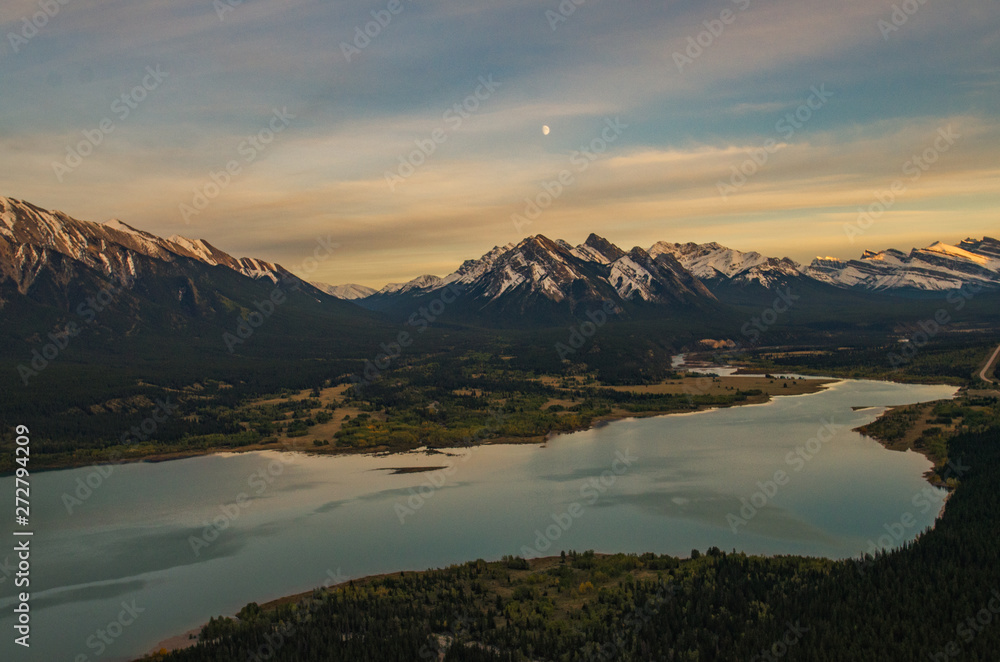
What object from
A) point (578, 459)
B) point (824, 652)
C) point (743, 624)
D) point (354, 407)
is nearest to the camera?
point (824, 652)

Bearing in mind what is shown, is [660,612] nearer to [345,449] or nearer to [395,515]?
[395,515]

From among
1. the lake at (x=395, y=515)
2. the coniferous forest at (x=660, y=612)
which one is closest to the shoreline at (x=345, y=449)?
the lake at (x=395, y=515)

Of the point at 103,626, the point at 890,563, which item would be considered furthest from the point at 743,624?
the point at 103,626

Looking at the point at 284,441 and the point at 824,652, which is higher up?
the point at 284,441

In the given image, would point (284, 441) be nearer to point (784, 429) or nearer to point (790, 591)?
point (784, 429)

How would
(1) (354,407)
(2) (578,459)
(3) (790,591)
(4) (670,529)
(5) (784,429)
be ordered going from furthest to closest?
(1) (354,407) → (5) (784,429) → (2) (578,459) → (4) (670,529) → (3) (790,591)

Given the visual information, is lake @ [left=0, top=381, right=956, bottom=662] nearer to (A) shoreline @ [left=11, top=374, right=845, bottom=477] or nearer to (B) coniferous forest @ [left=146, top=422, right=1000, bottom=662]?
(A) shoreline @ [left=11, top=374, right=845, bottom=477]

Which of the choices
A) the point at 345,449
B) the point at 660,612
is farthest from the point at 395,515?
the point at 345,449

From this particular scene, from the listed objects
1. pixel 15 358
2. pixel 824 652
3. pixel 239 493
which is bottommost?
pixel 824 652

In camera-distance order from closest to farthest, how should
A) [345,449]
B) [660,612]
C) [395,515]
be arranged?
[660,612]
[395,515]
[345,449]
